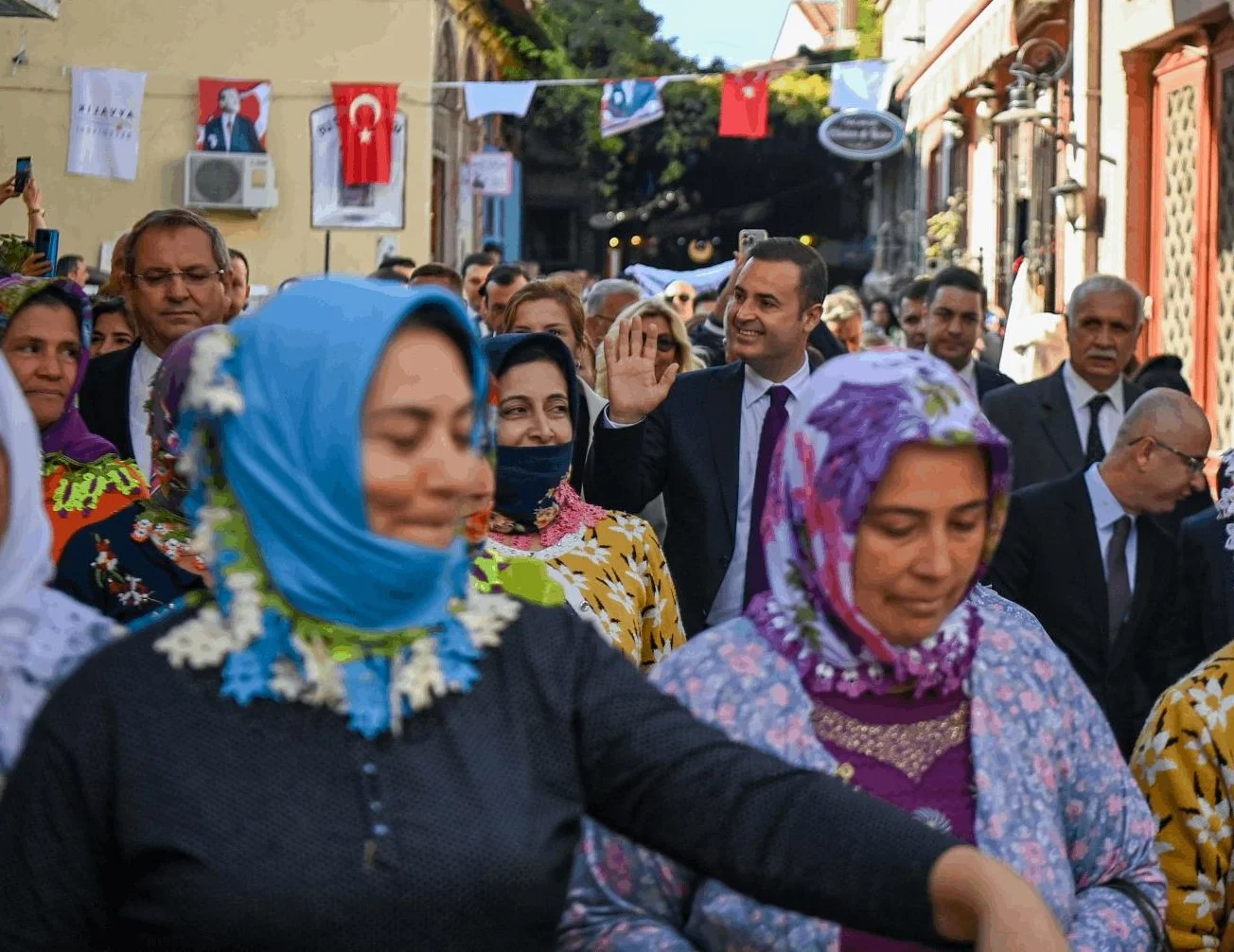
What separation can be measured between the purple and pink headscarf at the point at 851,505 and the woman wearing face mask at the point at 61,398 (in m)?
2.46

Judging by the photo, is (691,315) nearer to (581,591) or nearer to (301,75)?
(301,75)

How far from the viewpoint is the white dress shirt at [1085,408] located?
8062 millimetres

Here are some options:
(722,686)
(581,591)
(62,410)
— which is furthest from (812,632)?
(62,410)

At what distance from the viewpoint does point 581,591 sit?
15.1 feet

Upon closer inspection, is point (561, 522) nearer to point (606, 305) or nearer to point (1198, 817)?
point (1198, 817)

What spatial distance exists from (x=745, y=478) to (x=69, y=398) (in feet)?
6.87

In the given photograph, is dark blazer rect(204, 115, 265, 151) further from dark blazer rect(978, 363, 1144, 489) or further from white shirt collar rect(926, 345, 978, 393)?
dark blazer rect(978, 363, 1144, 489)

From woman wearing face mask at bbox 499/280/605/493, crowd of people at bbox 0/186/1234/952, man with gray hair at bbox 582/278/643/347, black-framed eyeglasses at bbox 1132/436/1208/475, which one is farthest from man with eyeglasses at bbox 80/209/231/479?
man with gray hair at bbox 582/278/643/347

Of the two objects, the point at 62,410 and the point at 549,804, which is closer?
the point at 549,804

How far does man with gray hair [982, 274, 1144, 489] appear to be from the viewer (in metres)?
7.95

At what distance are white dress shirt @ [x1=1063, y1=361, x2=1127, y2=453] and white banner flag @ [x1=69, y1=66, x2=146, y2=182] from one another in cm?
1298

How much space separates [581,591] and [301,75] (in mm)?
17548

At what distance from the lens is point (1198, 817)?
348 centimetres

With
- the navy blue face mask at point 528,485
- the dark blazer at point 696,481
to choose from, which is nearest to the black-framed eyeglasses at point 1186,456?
the dark blazer at point 696,481
